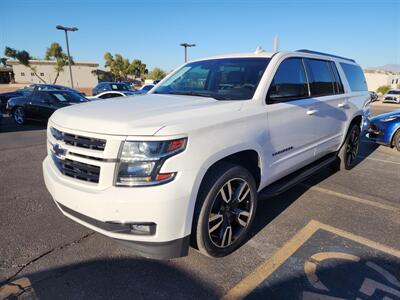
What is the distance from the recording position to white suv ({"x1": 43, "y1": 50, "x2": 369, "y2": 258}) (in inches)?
82.0

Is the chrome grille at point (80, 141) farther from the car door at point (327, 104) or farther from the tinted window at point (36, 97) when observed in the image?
the tinted window at point (36, 97)

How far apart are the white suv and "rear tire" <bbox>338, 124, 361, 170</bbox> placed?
5.06 feet

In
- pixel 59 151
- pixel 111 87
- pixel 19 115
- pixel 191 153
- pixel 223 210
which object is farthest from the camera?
pixel 111 87

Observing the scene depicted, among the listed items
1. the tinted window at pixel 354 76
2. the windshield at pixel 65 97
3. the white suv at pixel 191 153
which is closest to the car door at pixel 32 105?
the windshield at pixel 65 97

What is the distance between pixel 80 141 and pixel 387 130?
7.81 meters

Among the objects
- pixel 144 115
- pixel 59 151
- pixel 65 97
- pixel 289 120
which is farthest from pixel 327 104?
pixel 65 97

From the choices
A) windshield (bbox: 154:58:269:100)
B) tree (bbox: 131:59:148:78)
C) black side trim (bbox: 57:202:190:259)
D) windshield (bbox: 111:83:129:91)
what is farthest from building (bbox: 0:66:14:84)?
black side trim (bbox: 57:202:190:259)

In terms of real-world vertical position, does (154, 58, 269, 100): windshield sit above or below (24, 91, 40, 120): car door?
above

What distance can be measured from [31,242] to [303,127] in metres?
3.31

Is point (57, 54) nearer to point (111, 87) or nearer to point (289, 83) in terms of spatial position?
point (111, 87)

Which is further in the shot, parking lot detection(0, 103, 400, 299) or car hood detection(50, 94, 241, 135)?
parking lot detection(0, 103, 400, 299)

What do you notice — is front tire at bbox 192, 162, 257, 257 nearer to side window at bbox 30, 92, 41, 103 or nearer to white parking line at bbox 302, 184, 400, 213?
white parking line at bbox 302, 184, 400, 213

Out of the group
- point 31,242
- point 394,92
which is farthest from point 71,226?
point 394,92

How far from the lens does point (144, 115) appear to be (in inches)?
91.7
